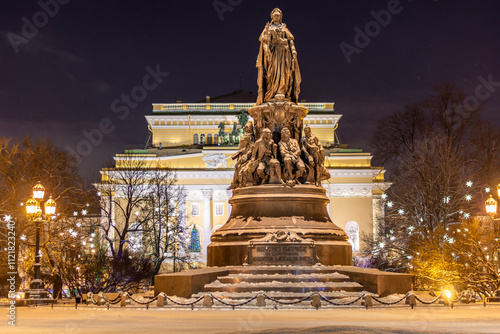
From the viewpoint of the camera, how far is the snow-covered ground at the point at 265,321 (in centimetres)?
1312

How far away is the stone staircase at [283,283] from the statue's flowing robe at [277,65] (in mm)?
6611

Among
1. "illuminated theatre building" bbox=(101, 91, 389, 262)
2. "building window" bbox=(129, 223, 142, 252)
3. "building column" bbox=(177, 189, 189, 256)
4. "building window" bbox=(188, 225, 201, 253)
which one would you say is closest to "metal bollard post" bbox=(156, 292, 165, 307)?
"building window" bbox=(129, 223, 142, 252)

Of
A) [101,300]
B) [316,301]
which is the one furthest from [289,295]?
[101,300]

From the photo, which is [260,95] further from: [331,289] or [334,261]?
Answer: [331,289]

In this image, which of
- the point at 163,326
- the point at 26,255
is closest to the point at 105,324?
the point at 163,326

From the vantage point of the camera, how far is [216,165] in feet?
270

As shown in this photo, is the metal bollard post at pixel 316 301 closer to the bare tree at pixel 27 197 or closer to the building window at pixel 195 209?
the bare tree at pixel 27 197

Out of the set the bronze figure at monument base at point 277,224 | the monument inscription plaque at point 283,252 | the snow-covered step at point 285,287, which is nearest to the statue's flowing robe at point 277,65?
the bronze figure at monument base at point 277,224

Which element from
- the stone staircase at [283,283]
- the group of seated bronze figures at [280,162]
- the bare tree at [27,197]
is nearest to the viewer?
the stone staircase at [283,283]

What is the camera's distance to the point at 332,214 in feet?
267

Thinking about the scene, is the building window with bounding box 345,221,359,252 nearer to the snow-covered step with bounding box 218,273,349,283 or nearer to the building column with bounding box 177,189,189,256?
the building column with bounding box 177,189,189,256

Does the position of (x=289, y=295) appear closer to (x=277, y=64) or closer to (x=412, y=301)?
(x=412, y=301)

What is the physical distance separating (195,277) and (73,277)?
12.2 meters

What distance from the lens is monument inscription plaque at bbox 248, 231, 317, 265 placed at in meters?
21.4
